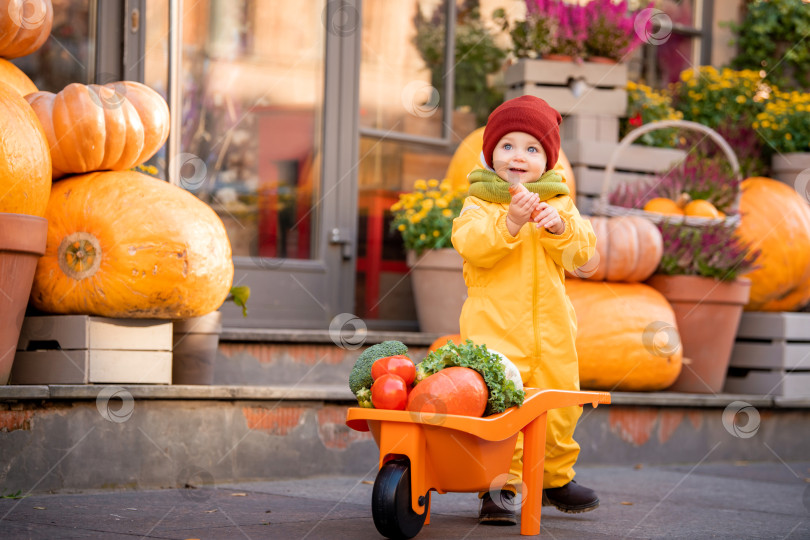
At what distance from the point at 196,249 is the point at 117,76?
172 centimetres

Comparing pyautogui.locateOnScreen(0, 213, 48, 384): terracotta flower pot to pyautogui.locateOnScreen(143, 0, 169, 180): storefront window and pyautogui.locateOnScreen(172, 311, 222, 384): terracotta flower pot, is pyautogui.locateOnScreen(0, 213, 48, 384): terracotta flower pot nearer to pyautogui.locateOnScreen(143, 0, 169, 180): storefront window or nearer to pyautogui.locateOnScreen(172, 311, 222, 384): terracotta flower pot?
pyautogui.locateOnScreen(172, 311, 222, 384): terracotta flower pot

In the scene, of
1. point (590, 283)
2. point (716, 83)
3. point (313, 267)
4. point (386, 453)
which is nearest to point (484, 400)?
point (386, 453)

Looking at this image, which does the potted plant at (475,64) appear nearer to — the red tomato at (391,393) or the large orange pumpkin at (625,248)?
the large orange pumpkin at (625,248)

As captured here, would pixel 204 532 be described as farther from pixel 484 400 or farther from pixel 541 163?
pixel 541 163

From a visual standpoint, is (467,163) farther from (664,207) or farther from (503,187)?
(503,187)

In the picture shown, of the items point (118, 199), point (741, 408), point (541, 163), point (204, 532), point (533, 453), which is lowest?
point (741, 408)

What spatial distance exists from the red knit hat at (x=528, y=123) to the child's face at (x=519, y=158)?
0.8 inches

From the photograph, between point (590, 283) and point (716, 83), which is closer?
point (590, 283)

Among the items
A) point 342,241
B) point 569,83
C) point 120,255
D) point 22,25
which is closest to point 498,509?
point 120,255

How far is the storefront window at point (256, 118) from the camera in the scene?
18.2 feet

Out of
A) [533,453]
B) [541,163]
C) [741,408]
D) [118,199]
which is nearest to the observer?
[533,453]

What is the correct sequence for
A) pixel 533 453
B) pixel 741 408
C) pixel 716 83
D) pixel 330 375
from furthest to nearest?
pixel 716 83 → pixel 741 408 → pixel 330 375 → pixel 533 453

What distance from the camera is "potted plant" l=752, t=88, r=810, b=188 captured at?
22.4 feet

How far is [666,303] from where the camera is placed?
5.13 meters
